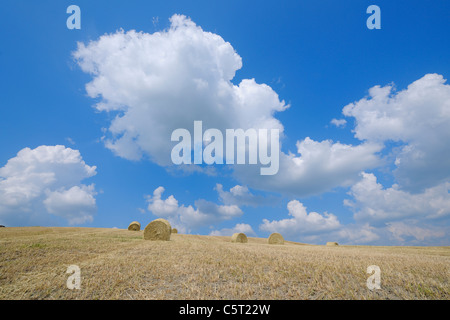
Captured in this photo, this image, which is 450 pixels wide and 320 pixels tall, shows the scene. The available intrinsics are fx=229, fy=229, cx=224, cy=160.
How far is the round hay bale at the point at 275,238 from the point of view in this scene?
33.5 m

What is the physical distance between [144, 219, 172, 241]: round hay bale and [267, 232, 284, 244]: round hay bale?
16.5 m

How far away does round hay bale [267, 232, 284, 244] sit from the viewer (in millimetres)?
33531

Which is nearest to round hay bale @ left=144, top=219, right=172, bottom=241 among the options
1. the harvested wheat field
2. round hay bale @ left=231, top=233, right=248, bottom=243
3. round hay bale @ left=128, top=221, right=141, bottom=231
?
round hay bale @ left=231, top=233, right=248, bottom=243

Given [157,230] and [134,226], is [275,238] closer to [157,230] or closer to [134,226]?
[157,230]

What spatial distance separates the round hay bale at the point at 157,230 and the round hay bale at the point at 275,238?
1649 centimetres

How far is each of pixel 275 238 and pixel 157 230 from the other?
18.4m

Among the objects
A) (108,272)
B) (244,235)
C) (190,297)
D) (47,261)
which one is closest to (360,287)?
(190,297)

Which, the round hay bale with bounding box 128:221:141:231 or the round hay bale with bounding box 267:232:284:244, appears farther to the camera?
the round hay bale with bounding box 128:221:141:231

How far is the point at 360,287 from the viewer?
22.5 ft

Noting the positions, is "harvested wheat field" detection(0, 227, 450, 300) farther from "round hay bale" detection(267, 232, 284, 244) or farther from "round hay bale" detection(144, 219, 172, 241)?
"round hay bale" detection(267, 232, 284, 244)

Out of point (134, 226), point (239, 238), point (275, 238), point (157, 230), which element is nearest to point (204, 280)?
point (157, 230)
